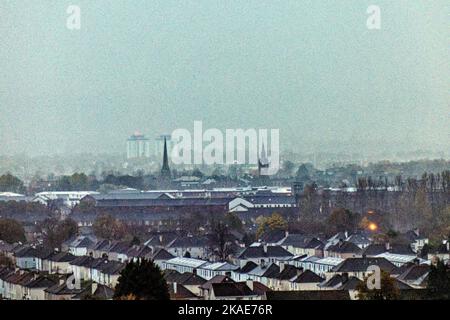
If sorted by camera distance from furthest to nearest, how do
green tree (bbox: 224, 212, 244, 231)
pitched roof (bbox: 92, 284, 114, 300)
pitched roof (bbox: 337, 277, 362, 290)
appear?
green tree (bbox: 224, 212, 244, 231) → pitched roof (bbox: 337, 277, 362, 290) → pitched roof (bbox: 92, 284, 114, 300)

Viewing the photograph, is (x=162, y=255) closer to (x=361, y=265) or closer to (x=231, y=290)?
(x=361, y=265)

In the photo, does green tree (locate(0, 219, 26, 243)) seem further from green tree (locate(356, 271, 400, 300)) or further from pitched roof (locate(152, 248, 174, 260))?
green tree (locate(356, 271, 400, 300))

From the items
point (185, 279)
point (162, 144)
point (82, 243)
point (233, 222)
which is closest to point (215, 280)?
point (185, 279)

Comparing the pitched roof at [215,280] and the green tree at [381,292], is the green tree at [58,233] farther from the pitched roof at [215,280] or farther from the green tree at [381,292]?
the green tree at [381,292]

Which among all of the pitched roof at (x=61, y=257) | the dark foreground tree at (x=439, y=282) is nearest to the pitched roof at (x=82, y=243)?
the pitched roof at (x=61, y=257)

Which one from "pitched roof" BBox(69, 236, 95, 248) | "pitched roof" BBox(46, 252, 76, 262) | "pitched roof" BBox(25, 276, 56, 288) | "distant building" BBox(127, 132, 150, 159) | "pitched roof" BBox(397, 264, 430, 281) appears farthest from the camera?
"distant building" BBox(127, 132, 150, 159)

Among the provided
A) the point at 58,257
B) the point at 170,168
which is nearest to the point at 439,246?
the point at 58,257

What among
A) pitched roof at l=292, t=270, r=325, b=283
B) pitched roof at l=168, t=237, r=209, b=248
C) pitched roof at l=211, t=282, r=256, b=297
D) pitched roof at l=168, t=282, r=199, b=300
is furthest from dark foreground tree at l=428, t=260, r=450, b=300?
pitched roof at l=168, t=237, r=209, b=248
